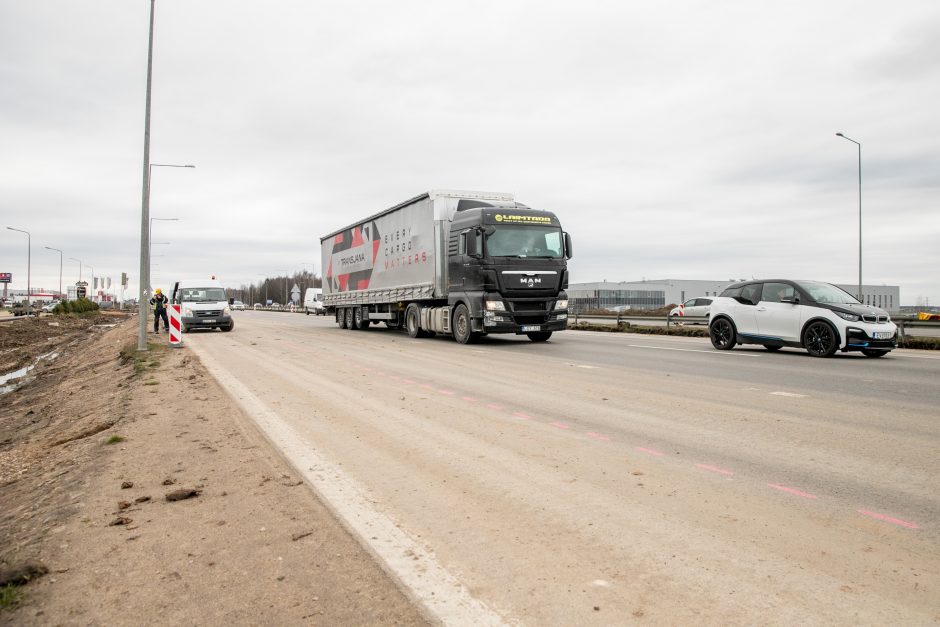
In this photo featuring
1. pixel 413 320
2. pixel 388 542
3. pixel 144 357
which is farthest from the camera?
pixel 413 320

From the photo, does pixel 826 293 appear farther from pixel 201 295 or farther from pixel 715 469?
pixel 201 295

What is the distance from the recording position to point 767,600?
9.73 feet

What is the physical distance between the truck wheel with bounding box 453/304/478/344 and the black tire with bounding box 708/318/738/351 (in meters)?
6.30

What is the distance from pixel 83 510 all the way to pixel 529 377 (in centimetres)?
758

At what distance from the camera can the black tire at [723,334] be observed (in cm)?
1612

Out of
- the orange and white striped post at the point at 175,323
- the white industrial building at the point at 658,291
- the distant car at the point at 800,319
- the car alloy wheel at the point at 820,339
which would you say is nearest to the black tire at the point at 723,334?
the distant car at the point at 800,319

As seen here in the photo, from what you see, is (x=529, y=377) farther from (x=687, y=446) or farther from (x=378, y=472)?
(x=378, y=472)

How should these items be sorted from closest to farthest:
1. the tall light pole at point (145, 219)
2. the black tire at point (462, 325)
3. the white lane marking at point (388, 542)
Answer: the white lane marking at point (388, 542) < the tall light pole at point (145, 219) < the black tire at point (462, 325)

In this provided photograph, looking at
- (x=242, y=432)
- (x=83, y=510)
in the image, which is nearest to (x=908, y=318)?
(x=242, y=432)

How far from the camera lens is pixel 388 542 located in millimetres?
3719

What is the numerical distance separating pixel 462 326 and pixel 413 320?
3807mm

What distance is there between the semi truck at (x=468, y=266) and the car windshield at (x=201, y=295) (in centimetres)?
754

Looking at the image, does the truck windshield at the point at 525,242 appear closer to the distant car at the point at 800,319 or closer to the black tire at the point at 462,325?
the black tire at the point at 462,325

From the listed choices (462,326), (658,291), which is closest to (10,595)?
(462,326)
